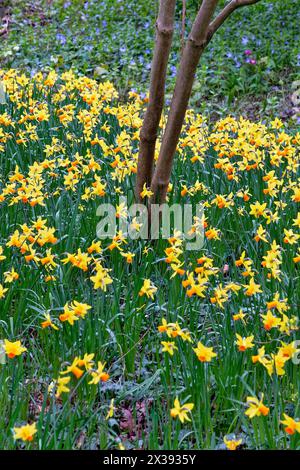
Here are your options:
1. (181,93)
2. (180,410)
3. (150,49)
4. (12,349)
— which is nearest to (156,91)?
(181,93)

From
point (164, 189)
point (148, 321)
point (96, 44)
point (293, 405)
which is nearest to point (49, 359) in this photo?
point (148, 321)

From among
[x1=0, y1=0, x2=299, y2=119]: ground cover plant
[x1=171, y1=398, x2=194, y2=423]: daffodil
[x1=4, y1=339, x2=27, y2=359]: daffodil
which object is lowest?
[x1=171, y1=398, x2=194, y2=423]: daffodil

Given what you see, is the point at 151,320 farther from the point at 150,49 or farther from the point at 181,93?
the point at 150,49

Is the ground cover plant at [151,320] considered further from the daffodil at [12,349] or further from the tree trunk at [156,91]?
the tree trunk at [156,91]

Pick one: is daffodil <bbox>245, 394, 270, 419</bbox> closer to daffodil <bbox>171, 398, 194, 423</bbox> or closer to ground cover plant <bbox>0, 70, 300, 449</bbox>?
ground cover plant <bbox>0, 70, 300, 449</bbox>

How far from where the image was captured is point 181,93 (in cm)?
341

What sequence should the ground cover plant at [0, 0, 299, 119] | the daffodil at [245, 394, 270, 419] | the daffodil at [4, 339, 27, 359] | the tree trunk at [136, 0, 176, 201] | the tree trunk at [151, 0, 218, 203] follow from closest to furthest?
the daffodil at [245, 394, 270, 419] → the daffodil at [4, 339, 27, 359] → the tree trunk at [151, 0, 218, 203] → the tree trunk at [136, 0, 176, 201] → the ground cover plant at [0, 0, 299, 119]

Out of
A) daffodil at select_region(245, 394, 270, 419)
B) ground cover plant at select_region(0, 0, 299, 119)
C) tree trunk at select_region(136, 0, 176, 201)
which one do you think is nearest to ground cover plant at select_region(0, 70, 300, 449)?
daffodil at select_region(245, 394, 270, 419)

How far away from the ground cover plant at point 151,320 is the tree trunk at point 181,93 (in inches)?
8.7

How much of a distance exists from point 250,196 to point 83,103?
216 cm

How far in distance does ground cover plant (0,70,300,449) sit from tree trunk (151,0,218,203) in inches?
8.7

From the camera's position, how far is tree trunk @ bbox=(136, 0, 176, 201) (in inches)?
134
